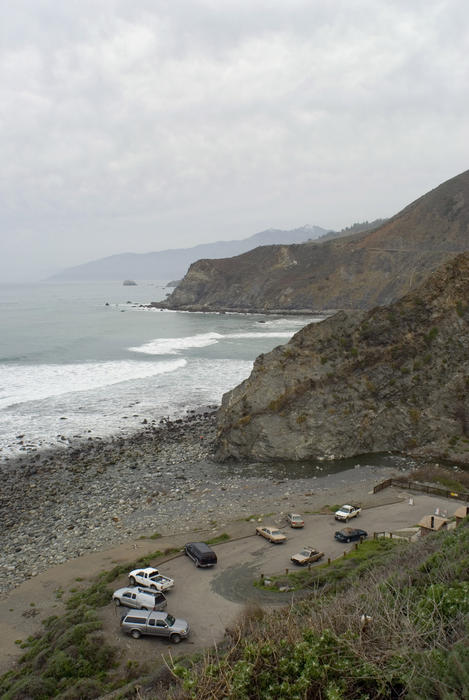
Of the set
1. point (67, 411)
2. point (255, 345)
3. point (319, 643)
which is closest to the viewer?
point (319, 643)

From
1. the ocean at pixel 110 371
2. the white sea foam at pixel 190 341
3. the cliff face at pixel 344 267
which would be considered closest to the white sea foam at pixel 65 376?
the ocean at pixel 110 371

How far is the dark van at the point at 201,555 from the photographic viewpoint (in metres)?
16.7

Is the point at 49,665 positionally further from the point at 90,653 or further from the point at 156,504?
the point at 156,504

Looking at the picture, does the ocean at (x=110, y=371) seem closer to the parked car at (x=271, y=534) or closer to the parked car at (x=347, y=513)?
the parked car at (x=271, y=534)

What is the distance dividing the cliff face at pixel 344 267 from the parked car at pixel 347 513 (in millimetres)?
85300

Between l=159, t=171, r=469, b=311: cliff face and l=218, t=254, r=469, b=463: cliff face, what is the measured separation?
70053mm

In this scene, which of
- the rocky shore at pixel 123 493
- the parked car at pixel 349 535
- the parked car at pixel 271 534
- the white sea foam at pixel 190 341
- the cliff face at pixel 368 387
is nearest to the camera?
the parked car at pixel 349 535

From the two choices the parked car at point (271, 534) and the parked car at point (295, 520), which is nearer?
the parked car at point (271, 534)

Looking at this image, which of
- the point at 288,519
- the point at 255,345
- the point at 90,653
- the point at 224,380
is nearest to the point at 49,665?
the point at 90,653

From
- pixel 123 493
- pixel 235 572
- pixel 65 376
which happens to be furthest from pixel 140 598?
pixel 65 376

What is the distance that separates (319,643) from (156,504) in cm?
1840

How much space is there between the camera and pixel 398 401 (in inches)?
1222

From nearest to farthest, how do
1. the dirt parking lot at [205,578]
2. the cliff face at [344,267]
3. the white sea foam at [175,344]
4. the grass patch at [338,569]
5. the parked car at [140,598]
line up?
the dirt parking lot at [205,578] → the grass patch at [338,569] → the parked car at [140,598] → the white sea foam at [175,344] → the cliff face at [344,267]

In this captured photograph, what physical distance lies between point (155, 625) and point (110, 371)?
43.5 meters
